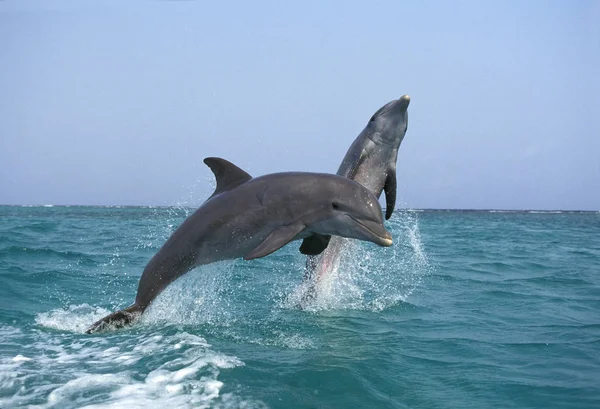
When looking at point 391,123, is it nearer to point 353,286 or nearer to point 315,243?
point 353,286

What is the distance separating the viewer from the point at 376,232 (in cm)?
680

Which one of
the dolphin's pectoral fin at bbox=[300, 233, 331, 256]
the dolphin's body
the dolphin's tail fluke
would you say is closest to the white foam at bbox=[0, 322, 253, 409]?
the dolphin's tail fluke

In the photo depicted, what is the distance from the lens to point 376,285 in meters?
12.2

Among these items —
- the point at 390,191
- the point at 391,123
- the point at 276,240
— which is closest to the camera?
the point at 276,240

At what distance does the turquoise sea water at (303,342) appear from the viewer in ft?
17.2

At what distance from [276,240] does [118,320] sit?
93.1 inches

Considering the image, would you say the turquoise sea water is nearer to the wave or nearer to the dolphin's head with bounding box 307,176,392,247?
the wave

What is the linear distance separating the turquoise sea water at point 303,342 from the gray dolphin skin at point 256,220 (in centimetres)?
63

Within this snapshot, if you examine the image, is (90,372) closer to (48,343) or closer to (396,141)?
(48,343)

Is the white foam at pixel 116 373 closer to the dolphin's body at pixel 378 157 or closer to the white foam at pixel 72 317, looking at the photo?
the white foam at pixel 72 317

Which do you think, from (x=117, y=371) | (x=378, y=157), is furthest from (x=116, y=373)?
(x=378, y=157)

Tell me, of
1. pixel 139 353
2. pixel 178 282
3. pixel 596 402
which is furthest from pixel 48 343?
pixel 596 402

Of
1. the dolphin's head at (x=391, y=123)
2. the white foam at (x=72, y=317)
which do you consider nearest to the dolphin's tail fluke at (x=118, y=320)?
the white foam at (x=72, y=317)

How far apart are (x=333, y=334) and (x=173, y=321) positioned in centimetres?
217
